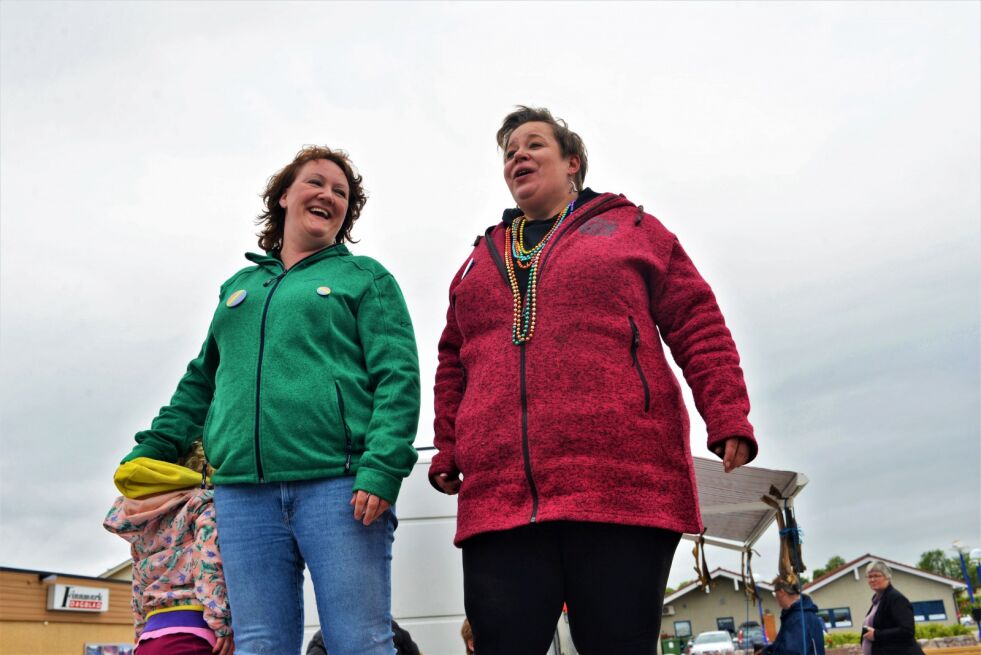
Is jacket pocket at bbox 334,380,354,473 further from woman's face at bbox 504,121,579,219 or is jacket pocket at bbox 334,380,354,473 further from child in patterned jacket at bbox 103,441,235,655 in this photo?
woman's face at bbox 504,121,579,219

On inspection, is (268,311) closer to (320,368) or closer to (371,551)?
(320,368)

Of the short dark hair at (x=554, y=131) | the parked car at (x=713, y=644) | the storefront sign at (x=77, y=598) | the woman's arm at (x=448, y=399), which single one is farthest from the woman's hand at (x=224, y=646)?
the parked car at (x=713, y=644)

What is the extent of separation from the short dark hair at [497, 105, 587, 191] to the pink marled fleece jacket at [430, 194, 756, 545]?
287mm

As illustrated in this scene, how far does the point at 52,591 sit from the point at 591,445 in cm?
2170

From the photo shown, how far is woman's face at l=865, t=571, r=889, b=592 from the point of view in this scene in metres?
7.75

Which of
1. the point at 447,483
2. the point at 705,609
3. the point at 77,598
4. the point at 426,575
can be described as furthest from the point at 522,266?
the point at 705,609

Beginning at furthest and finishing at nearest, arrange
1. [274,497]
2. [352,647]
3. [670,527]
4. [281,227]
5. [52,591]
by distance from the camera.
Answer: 1. [52,591]
2. [281,227]
3. [274,497]
4. [352,647]
5. [670,527]

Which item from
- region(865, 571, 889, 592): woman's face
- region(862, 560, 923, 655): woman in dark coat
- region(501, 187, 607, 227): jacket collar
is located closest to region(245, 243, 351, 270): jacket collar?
region(501, 187, 607, 227): jacket collar

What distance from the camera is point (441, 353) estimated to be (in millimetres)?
2238

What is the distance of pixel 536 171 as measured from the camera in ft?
7.34

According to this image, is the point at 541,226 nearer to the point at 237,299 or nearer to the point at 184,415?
the point at 237,299

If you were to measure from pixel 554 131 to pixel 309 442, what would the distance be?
112 centimetres

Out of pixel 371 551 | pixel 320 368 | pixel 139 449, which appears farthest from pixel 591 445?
pixel 139 449

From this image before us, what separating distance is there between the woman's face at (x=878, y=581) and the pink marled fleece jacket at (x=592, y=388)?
7031 millimetres
